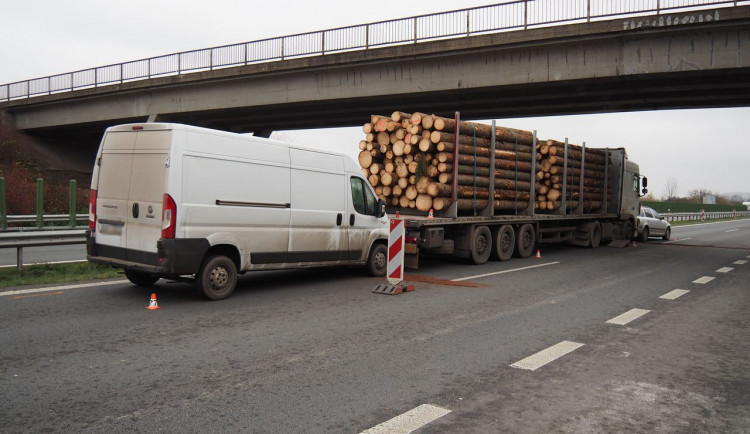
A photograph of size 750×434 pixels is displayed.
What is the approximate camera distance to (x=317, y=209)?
9.30 metres

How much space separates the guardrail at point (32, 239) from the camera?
9.22 meters

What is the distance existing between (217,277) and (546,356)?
4526 millimetres

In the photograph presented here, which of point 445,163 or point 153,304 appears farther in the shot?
point 445,163

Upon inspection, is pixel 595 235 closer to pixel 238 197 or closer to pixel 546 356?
pixel 238 197

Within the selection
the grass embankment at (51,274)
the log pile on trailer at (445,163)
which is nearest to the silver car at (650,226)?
the log pile on trailer at (445,163)

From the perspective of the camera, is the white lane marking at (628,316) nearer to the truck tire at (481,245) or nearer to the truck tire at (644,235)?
the truck tire at (481,245)

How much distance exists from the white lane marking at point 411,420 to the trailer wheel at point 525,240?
11124 mm

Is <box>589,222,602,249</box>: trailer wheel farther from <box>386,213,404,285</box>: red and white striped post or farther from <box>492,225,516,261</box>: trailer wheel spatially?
<box>386,213,404,285</box>: red and white striped post

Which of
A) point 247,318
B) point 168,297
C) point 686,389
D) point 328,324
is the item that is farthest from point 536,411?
point 168,297

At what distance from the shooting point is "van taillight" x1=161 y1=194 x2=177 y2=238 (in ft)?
23.8

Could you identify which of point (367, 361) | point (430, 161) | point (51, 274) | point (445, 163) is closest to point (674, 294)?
point (445, 163)

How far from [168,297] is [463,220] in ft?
22.0

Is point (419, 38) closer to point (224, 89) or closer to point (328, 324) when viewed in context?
point (224, 89)

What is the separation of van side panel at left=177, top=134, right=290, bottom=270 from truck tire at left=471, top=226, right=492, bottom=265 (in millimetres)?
5454
